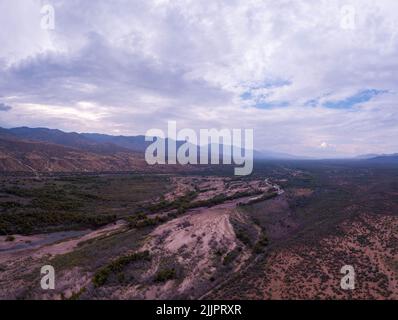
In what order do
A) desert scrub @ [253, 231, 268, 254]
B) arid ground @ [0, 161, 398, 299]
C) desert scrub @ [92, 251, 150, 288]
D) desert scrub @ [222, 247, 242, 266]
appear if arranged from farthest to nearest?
1. desert scrub @ [253, 231, 268, 254]
2. desert scrub @ [222, 247, 242, 266]
3. desert scrub @ [92, 251, 150, 288]
4. arid ground @ [0, 161, 398, 299]

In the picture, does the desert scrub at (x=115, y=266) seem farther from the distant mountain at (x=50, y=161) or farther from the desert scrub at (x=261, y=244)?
the distant mountain at (x=50, y=161)

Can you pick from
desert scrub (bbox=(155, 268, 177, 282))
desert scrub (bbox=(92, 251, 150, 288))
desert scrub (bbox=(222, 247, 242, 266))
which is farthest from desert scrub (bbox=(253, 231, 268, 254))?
desert scrub (bbox=(92, 251, 150, 288))

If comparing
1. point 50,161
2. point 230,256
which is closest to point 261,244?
point 230,256

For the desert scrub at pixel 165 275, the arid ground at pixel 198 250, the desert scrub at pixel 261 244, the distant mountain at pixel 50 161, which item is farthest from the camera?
the distant mountain at pixel 50 161

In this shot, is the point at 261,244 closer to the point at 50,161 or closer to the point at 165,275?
the point at 165,275

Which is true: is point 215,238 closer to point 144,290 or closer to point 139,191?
point 144,290

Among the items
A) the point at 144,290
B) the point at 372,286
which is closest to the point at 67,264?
the point at 144,290

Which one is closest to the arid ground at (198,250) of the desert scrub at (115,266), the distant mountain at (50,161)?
the desert scrub at (115,266)

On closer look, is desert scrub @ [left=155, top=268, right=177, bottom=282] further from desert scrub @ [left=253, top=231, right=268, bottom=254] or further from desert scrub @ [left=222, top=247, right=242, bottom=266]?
desert scrub @ [left=253, top=231, right=268, bottom=254]
